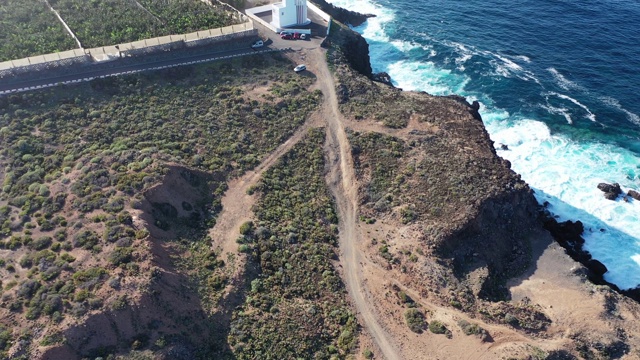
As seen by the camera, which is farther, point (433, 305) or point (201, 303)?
point (433, 305)

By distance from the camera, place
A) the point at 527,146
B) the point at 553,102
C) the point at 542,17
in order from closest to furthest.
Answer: the point at 527,146, the point at 553,102, the point at 542,17

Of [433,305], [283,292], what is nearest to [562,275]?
[433,305]

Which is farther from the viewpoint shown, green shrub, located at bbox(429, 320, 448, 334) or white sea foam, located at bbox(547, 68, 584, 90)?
white sea foam, located at bbox(547, 68, 584, 90)

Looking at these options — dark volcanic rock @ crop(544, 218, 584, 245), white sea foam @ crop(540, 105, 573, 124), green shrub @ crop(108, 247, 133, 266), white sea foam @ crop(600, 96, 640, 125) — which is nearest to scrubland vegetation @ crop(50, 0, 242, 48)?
green shrub @ crop(108, 247, 133, 266)

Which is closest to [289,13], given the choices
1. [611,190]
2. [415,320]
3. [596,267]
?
[415,320]

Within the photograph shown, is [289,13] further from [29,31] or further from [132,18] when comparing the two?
[29,31]

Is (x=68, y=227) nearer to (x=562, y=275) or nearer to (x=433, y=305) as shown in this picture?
(x=433, y=305)

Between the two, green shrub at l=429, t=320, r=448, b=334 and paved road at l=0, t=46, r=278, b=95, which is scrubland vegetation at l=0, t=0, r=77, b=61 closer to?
paved road at l=0, t=46, r=278, b=95
